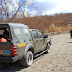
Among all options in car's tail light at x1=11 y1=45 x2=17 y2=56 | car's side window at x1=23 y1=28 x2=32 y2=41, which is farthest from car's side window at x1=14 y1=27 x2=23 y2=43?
car's tail light at x1=11 y1=45 x2=17 y2=56

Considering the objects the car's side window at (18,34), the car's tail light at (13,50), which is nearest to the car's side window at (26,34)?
the car's side window at (18,34)

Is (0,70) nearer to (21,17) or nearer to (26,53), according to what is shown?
(26,53)

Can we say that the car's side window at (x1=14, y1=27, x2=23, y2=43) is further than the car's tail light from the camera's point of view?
Yes

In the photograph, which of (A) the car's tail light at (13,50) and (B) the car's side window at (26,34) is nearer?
(A) the car's tail light at (13,50)

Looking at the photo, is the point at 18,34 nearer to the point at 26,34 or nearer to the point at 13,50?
the point at 26,34

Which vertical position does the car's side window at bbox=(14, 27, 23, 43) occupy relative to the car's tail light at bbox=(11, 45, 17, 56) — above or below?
above

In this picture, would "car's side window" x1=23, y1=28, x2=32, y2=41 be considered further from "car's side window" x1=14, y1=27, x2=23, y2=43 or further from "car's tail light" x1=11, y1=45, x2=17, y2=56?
"car's tail light" x1=11, y1=45, x2=17, y2=56

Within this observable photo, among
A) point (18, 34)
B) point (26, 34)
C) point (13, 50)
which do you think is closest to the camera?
point (13, 50)

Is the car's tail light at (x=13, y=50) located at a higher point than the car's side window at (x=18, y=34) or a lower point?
lower

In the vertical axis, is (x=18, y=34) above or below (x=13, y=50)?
above

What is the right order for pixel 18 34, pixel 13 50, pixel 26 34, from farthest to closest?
pixel 26 34, pixel 18 34, pixel 13 50

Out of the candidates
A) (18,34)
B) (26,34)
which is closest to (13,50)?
(18,34)

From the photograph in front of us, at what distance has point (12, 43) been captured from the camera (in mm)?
4047

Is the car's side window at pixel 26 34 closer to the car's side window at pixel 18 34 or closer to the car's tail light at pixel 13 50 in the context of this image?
the car's side window at pixel 18 34
